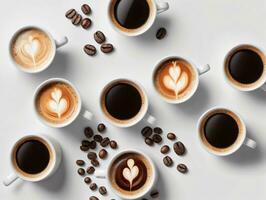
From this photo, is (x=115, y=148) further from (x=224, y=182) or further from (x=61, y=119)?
(x=224, y=182)

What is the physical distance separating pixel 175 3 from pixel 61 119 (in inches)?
21.7

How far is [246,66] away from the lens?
1.88 m

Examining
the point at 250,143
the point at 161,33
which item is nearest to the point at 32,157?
the point at 161,33

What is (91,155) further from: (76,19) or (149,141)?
(76,19)

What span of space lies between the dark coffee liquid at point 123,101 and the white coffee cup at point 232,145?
0.22 m

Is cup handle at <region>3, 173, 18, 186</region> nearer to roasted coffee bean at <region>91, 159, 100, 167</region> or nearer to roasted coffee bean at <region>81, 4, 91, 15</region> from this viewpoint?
roasted coffee bean at <region>91, 159, 100, 167</region>

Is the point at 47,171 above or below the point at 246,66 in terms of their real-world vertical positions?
below

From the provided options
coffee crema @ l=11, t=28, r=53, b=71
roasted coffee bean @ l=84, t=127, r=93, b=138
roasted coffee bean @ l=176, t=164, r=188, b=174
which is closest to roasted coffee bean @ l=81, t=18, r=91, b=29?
coffee crema @ l=11, t=28, r=53, b=71

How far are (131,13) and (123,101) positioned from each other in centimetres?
30

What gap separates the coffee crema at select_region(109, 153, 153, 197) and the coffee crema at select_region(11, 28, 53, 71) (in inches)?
16.7

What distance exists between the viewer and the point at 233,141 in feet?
6.17

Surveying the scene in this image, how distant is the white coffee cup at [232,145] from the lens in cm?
186

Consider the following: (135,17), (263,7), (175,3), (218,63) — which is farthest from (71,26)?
(263,7)

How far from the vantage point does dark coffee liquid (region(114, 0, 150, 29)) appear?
6.23ft
